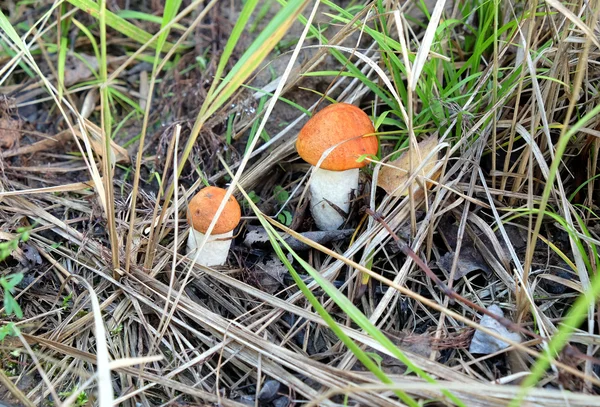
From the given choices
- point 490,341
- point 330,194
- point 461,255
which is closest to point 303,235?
point 330,194

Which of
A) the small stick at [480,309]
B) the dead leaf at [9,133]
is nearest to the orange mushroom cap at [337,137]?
the small stick at [480,309]

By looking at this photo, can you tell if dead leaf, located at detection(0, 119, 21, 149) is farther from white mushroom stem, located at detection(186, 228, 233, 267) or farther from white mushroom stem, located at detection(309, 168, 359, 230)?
white mushroom stem, located at detection(309, 168, 359, 230)

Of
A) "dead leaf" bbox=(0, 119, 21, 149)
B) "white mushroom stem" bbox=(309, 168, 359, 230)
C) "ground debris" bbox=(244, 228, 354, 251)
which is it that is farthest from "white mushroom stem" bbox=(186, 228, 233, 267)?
"dead leaf" bbox=(0, 119, 21, 149)

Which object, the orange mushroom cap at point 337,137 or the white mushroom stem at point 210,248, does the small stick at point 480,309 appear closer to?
the orange mushroom cap at point 337,137

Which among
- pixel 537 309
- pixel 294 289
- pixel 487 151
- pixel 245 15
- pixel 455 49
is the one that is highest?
pixel 245 15

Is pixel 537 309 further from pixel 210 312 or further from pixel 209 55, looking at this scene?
pixel 209 55

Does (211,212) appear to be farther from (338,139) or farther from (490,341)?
(490,341)

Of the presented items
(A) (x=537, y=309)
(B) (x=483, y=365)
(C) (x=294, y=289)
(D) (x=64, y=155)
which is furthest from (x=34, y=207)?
(A) (x=537, y=309)
